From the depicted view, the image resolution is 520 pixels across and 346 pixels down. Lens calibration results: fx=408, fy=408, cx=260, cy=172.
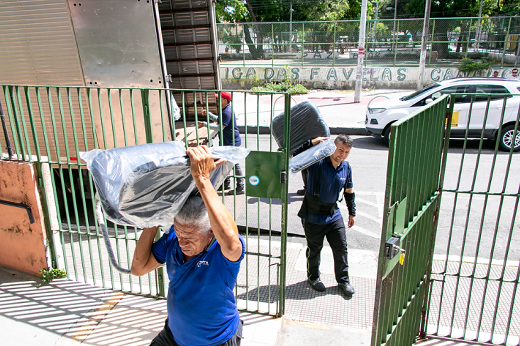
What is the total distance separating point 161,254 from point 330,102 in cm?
1420

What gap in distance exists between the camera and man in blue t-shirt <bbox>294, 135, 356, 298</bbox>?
3957 mm

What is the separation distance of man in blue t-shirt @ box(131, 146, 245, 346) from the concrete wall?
16.2 metres

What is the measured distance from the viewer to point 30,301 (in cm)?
371

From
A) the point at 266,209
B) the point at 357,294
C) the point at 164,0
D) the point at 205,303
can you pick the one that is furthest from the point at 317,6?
the point at 205,303

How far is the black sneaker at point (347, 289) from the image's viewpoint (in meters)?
4.04

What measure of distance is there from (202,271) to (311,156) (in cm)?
185

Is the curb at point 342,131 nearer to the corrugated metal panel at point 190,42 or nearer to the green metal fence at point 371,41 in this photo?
the corrugated metal panel at point 190,42

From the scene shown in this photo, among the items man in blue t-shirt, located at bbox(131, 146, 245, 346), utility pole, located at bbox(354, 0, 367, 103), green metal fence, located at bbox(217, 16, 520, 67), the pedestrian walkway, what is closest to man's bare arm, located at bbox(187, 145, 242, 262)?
man in blue t-shirt, located at bbox(131, 146, 245, 346)

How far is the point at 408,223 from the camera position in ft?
8.01

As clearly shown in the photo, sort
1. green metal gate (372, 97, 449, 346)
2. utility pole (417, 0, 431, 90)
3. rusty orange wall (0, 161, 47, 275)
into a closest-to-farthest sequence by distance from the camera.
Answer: green metal gate (372, 97, 449, 346) → rusty orange wall (0, 161, 47, 275) → utility pole (417, 0, 431, 90)

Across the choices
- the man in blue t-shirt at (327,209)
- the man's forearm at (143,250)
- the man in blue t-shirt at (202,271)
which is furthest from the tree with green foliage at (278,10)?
the man in blue t-shirt at (202,271)

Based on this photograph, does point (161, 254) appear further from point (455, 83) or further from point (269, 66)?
point (269, 66)

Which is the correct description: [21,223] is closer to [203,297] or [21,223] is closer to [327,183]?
[203,297]

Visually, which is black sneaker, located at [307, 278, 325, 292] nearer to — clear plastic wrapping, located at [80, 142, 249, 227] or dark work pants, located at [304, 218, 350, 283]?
dark work pants, located at [304, 218, 350, 283]
